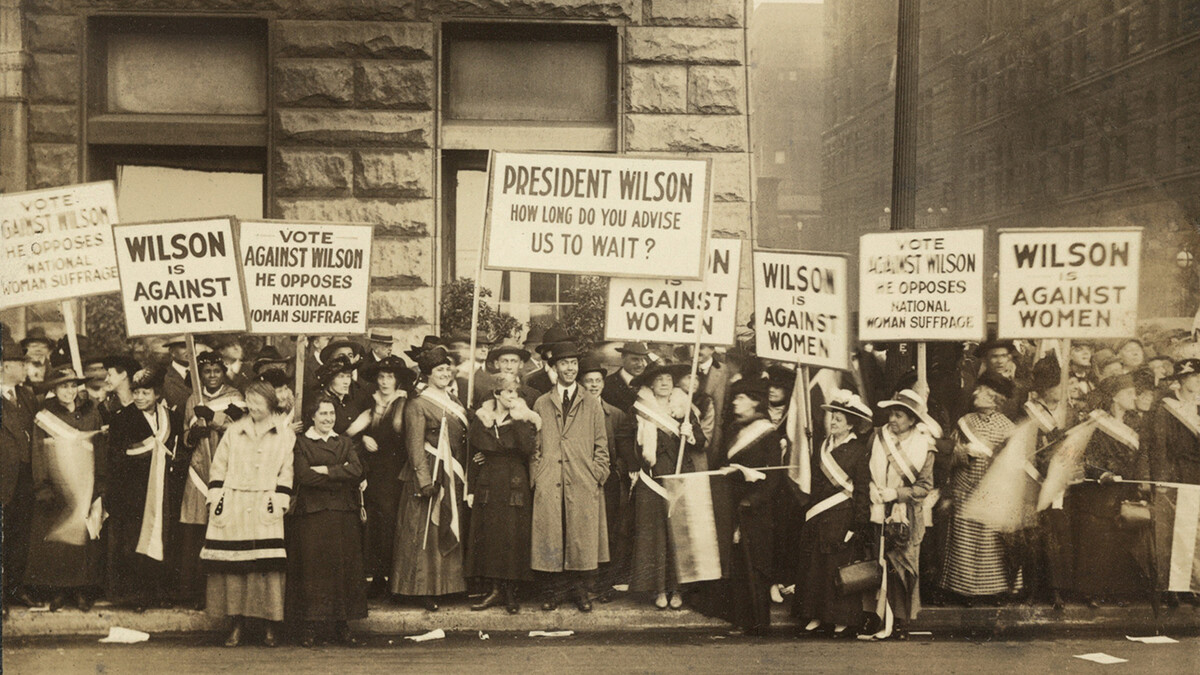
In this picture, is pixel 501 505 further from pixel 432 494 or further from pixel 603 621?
pixel 603 621

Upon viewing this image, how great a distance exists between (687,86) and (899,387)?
2.74m

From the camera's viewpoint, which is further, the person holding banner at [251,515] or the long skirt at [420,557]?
the long skirt at [420,557]

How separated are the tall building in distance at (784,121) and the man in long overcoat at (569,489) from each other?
1.92m

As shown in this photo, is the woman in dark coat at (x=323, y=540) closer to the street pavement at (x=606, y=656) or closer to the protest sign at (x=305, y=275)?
the street pavement at (x=606, y=656)

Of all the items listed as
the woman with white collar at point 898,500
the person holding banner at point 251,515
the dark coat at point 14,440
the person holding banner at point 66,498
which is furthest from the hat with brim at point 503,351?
the dark coat at point 14,440

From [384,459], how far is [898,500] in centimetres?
361

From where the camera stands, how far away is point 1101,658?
23.9ft

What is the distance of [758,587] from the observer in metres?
7.73

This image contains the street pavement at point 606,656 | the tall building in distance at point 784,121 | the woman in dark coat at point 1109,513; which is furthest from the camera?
the tall building in distance at point 784,121

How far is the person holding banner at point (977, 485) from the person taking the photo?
794 centimetres

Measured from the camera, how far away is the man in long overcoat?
25.4 ft

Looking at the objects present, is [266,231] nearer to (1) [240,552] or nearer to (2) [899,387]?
(1) [240,552]

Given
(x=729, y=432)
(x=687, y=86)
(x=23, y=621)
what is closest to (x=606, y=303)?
(x=729, y=432)

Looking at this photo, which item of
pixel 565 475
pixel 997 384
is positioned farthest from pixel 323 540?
pixel 997 384
